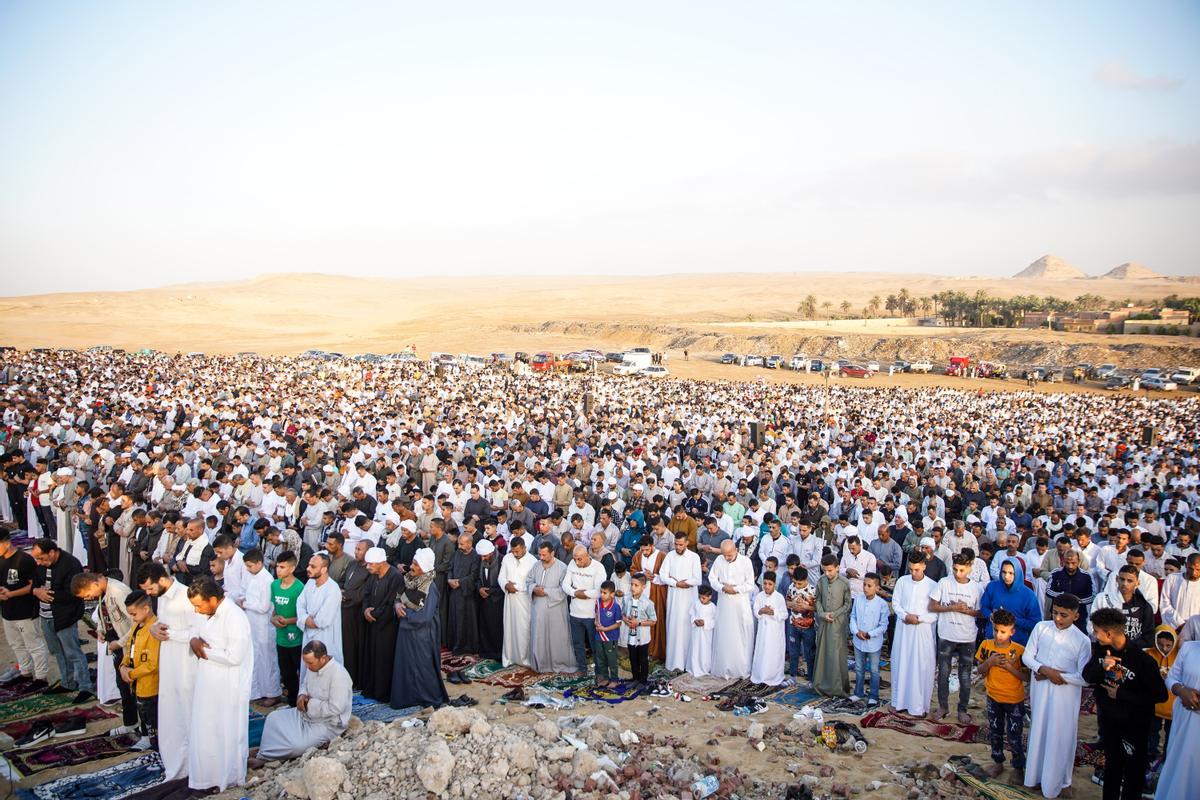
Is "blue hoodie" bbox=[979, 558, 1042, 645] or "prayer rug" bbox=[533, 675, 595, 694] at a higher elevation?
"blue hoodie" bbox=[979, 558, 1042, 645]

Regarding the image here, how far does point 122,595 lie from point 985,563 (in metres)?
7.44

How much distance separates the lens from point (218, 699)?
502cm

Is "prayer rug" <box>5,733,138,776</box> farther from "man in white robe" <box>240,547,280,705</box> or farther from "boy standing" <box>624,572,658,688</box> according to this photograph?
"boy standing" <box>624,572,658,688</box>

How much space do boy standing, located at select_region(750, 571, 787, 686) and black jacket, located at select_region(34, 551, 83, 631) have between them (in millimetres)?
5691

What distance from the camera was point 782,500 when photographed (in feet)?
38.1

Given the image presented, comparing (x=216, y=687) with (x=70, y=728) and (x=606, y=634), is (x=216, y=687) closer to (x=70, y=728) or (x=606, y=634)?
(x=70, y=728)

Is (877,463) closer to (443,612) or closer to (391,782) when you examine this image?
(443,612)

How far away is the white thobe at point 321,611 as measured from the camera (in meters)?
6.05

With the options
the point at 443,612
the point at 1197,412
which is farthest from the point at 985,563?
the point at 1197,412

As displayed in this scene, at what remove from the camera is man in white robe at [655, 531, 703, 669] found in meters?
7.56

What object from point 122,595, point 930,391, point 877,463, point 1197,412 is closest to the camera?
point 122,595

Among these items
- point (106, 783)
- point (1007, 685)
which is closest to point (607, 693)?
point (1007, 685)

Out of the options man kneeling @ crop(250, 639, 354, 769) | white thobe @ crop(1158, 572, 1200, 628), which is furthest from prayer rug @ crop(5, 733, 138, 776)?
white thobe @ crop(1158, 572, 1200, 628)

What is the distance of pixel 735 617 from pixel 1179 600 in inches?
142
